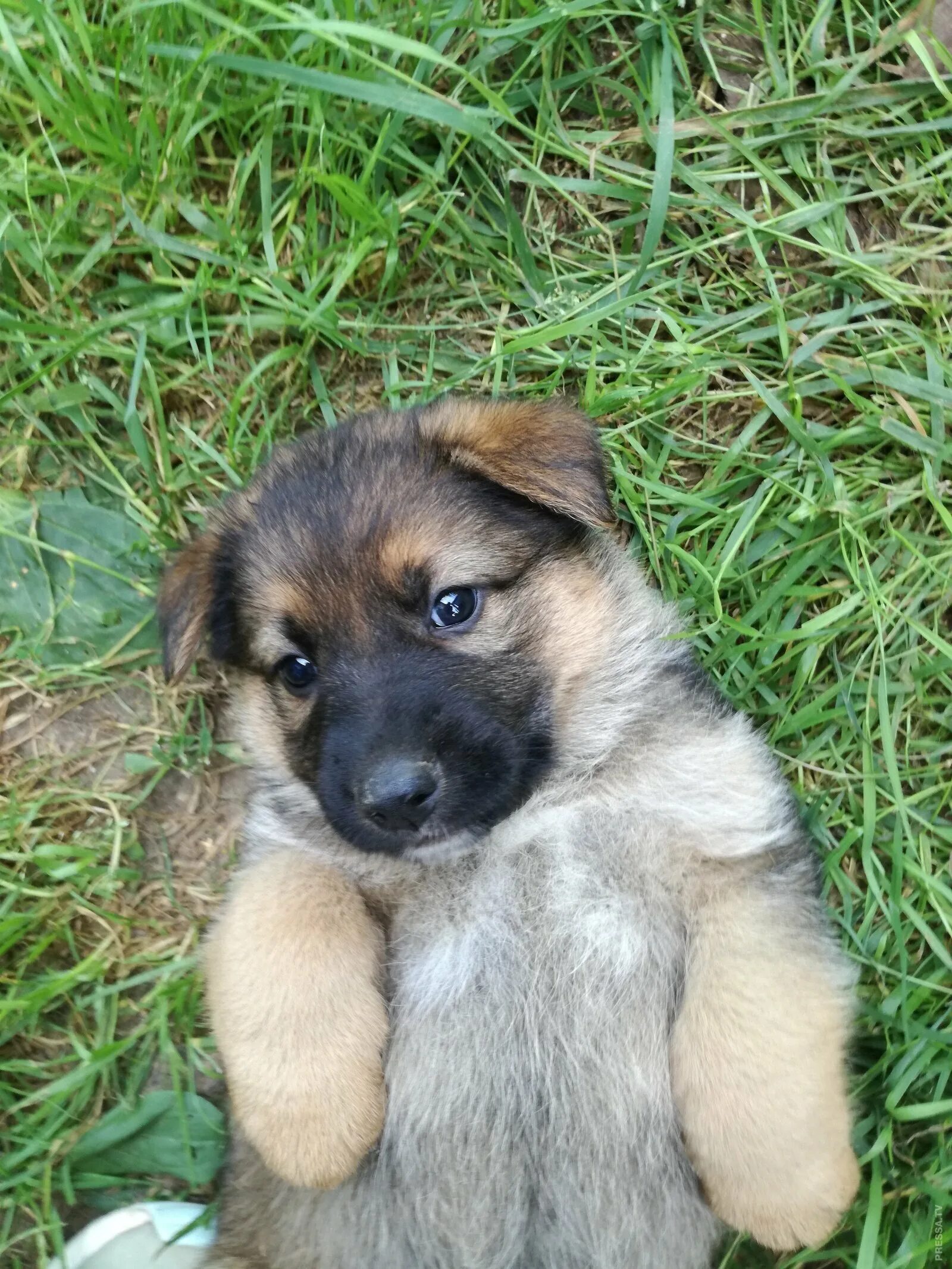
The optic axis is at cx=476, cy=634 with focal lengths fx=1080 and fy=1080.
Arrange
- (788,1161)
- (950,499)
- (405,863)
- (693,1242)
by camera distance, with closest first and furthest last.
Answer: (788,1161) < (693,1242) < (405,863) < (950,499)

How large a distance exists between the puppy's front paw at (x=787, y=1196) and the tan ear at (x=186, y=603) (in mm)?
1771

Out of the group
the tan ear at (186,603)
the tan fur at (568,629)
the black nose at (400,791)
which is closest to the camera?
the black nose at (400,791)

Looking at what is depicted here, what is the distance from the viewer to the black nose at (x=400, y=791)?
2252mm

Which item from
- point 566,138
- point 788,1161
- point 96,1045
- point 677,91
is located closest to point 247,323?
point 566,138

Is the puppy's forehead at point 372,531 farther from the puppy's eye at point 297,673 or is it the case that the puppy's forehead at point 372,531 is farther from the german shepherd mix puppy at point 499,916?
the puppy's eye at point 297,673

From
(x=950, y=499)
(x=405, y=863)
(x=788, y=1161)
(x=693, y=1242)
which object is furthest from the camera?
(x=950, y=499)

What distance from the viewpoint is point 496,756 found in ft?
8.00

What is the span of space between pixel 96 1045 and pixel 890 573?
2.80 meters

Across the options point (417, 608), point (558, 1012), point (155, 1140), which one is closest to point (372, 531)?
point (417, 608)

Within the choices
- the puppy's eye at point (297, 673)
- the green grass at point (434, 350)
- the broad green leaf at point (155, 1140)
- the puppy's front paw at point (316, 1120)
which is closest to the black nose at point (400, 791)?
the puppy's eye at point (297, 673)

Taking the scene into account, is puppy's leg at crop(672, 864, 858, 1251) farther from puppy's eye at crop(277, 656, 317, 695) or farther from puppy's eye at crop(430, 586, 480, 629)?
puppy's eye at crop(277, 656, 317, 695)

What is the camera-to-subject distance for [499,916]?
8.50ft

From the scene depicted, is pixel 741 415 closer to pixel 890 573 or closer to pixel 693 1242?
pixel 890 573

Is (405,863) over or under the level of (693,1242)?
over
